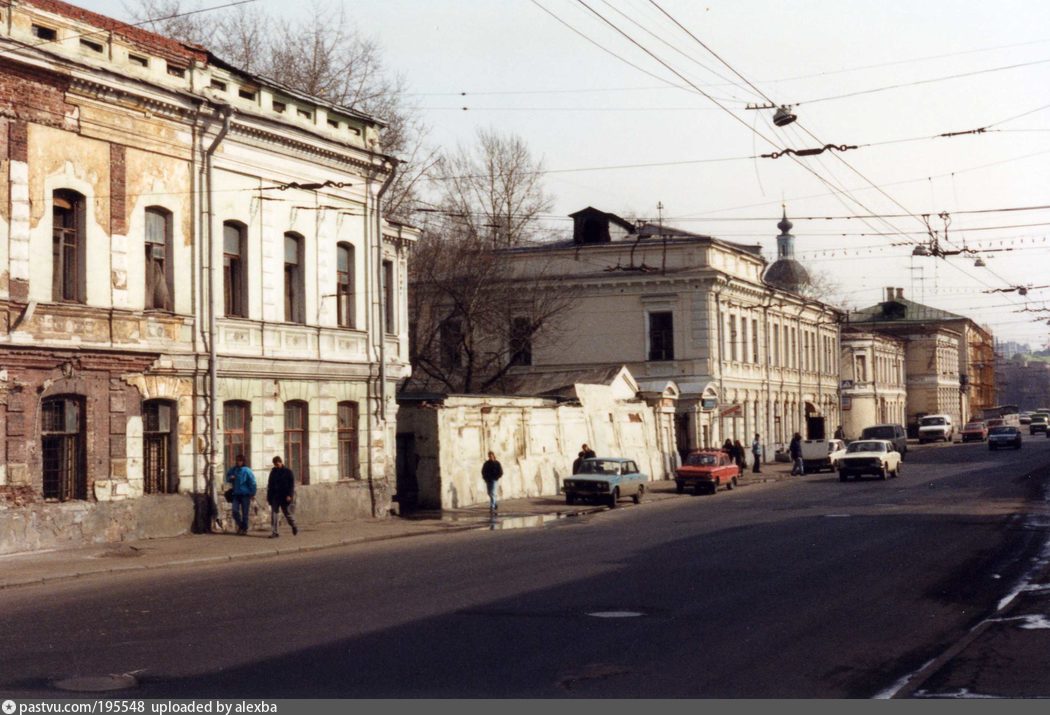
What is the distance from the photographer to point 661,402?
177 feet

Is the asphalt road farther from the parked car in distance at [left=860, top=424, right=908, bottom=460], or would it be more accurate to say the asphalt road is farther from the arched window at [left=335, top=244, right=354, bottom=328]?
the parked car in distance at [left=860, top=424, right=908, bottom=460]

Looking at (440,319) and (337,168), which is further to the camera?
(440,319)

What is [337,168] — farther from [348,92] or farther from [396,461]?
[348,92]

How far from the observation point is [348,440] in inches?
1313

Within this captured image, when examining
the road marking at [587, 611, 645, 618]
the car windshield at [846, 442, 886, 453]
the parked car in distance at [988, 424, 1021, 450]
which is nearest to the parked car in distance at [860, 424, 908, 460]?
the parked car in distance at [988, 424, 1021, 450]

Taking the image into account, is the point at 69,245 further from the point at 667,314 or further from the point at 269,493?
the point at 667,314

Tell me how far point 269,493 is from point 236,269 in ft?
17.7

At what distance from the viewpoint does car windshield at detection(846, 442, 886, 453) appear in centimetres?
4991

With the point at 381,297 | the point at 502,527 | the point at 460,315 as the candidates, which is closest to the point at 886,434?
the point at 460,315

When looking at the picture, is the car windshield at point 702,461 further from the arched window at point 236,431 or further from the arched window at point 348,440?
the arched window at point 236,431

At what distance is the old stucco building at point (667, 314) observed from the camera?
60969 millimetres

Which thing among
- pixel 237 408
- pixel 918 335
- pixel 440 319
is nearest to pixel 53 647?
pixel 237 408

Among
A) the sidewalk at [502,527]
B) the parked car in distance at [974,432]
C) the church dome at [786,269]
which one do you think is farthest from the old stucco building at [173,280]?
the church dome at [786,269]

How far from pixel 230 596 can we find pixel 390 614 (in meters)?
3.04
